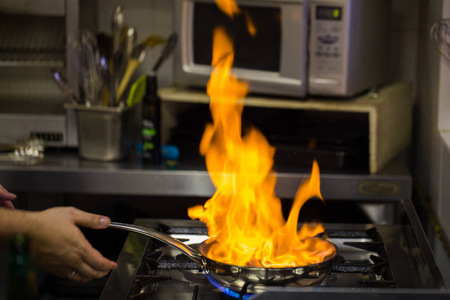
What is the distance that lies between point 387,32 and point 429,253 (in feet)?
3.90

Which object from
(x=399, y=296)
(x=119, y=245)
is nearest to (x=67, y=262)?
(x=399, y=296)

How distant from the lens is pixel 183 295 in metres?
0.98

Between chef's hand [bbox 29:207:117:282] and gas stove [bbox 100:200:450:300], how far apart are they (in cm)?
4

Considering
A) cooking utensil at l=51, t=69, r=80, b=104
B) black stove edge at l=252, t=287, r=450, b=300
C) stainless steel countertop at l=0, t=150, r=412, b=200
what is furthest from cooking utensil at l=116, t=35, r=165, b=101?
black stove edge at l=252, t=287, r=450, b=300

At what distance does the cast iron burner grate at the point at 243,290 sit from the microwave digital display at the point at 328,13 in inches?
27.2

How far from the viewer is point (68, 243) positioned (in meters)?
0.99

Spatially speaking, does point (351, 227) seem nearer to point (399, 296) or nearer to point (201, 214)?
point (201, 214)

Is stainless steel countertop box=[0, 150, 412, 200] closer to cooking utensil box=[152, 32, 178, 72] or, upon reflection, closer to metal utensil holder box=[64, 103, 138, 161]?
metal utensil holder box=[64, 103, 138, 161]

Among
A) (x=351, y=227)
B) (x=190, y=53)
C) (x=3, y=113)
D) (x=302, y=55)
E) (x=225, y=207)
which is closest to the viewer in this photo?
Answer: (x=225, y=207)

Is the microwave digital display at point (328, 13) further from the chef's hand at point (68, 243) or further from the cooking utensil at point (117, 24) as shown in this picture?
the chef's hand at point (68, 243)

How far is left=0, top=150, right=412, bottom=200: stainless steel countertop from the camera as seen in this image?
1792mm

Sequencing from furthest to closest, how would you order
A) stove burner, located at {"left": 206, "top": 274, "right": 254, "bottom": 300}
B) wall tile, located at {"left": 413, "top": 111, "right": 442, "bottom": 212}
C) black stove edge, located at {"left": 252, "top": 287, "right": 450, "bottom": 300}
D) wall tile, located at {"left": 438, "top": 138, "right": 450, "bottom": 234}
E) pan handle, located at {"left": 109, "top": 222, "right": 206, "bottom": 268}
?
wall tile, located at {"left": 413, "top": 111, "right": 442, "bottom": 212} → wall tile, located at {"left": 438, "top": 138, "right": 450, "bottom": 234} → pan handle, located at {"left": 109, "top": 222, "right": 206, "bottom": 268} → stove burner, located at {"left": 206, "top": 274, "right": 254, "bottom": 300} → black stove edge, located at {"left": 252, "top": 287, "right": 450, "bottom": 300}

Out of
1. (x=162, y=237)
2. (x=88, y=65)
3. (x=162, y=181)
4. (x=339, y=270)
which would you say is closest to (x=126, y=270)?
(x=162, y=237)

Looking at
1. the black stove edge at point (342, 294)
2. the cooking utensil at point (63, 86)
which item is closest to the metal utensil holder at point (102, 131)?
the cooking utensil at point (63, 86)
